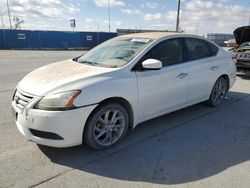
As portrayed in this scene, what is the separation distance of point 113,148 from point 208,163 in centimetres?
129

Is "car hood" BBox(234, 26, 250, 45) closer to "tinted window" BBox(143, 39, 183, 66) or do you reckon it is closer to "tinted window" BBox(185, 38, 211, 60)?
"tinted window" BBox(185, 38, 211, 60)

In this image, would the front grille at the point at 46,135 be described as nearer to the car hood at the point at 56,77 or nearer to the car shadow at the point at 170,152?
the car shadow at the point at 170,152

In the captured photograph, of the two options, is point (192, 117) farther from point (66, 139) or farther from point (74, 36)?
point (74, 36)

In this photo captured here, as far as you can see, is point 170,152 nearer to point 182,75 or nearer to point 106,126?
point 106,126

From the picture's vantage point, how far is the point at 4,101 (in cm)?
564

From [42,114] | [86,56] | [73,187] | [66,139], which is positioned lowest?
[73,187]

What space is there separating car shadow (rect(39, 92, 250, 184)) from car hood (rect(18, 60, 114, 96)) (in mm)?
894

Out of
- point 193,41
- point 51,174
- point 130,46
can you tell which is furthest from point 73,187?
point 193,41

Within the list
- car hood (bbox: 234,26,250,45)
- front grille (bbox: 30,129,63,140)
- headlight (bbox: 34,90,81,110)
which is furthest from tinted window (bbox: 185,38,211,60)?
car hood (bbox: 234,26,250,45)

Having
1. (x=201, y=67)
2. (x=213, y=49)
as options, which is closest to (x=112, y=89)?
(x=201, y=67)

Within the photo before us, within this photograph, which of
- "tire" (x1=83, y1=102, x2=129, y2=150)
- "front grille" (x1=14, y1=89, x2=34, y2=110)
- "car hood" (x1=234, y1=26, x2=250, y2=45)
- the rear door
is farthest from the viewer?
"car hood" (x1=234, y1=26, x2=250, y2=45)

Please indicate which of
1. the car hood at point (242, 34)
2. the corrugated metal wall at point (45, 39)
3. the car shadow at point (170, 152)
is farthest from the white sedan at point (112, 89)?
the corrugated metal wall at point (45, 39)

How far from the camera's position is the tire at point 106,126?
130 inches

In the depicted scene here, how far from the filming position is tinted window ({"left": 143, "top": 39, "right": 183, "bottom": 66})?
4023mm
